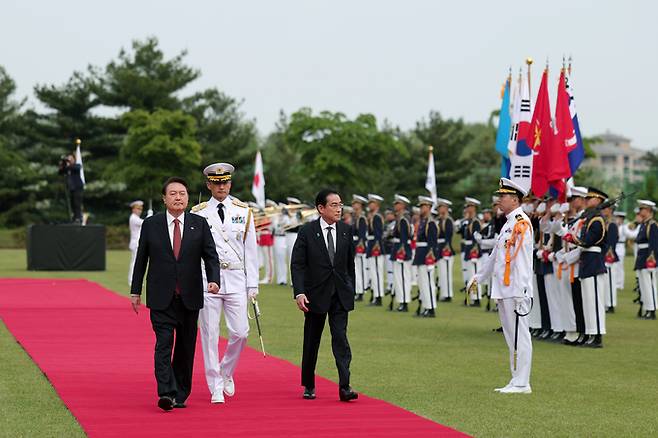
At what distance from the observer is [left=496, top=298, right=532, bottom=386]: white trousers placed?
35.1 feet

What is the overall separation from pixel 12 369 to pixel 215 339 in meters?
2.98

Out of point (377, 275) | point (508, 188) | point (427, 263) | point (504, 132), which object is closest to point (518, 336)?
point (508, 188)

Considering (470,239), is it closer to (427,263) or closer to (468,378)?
(427,263)

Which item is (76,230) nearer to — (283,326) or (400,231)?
(400,231)

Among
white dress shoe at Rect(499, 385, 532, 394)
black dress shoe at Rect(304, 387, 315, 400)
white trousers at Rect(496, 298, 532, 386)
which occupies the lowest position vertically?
white dress shoe at Rect(499, 385, 532, 394)

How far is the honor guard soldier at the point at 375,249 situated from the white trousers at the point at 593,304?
8513 mm

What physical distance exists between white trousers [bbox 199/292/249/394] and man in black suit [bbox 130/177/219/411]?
0.26m

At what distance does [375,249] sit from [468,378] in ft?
42.1

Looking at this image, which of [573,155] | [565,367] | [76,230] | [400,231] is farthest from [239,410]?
[76,230]

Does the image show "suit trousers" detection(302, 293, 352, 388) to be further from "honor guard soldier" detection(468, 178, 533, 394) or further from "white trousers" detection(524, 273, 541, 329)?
"white trousers" detection(524, 273, 541, 329)

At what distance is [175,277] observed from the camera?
9.52 metres

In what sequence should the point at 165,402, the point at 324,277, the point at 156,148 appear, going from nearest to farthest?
the point at 165,402 → the point at 324,277 → the point at 156,148

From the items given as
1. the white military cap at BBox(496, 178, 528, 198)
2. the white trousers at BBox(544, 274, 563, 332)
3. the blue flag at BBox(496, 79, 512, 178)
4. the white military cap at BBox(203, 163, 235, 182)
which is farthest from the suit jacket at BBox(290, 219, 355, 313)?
the blue flag at BBox(496, 79, 512, 178)

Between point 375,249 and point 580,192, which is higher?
point 580,192
